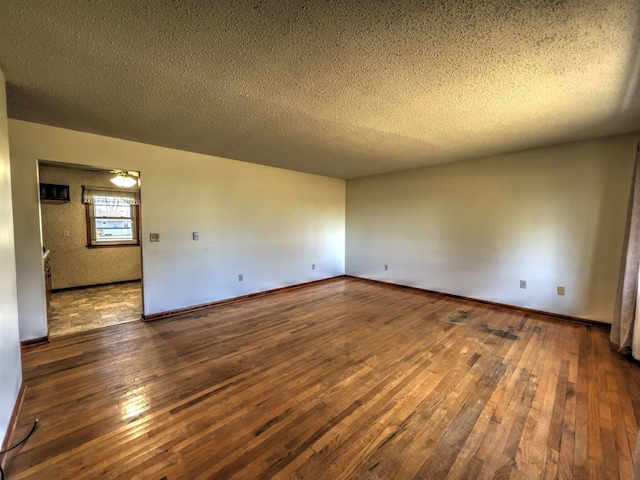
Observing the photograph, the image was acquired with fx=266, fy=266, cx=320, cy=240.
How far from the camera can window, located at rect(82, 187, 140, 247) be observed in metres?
5.10

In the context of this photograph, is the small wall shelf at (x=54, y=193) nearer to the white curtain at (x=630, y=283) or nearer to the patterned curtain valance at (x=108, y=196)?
the patterned curtain valance at (x=108, y=196)

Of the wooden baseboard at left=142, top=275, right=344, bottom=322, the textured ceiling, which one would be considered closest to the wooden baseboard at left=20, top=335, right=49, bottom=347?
the wooden baseboard at left=142, top=275, right=344, bottom=322

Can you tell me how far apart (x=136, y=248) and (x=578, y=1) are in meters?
6.88

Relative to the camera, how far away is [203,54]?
162cm

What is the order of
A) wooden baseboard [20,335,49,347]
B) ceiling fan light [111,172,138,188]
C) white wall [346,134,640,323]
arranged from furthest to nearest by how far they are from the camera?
ceiling fan light [111,172,138,188], white wall [346,134,640,323], wooden baseboard [20,335,49,347]

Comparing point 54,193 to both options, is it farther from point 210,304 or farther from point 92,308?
point 210,304

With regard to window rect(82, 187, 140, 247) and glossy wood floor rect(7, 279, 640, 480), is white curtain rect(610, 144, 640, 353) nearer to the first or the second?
glossy wood floor rect(7, 279, 640, 480)

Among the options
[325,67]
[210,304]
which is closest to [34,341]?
[210,304]

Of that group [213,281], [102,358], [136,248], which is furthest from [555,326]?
[136,248]

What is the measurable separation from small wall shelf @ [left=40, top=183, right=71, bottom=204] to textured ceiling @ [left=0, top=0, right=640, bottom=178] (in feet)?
8.93

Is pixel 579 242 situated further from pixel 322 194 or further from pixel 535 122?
pixel 322 194

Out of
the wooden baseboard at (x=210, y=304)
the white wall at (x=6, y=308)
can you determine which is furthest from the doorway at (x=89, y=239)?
the white wall at (x=6, y=308)

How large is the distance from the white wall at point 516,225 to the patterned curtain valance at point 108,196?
5064 mm

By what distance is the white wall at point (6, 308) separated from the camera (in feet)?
5.17
